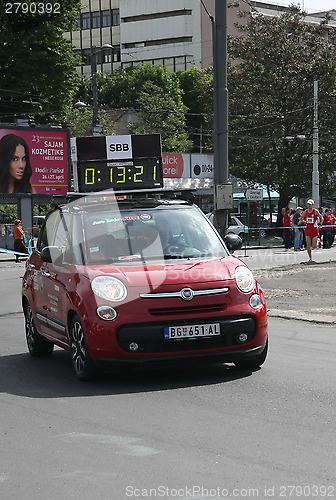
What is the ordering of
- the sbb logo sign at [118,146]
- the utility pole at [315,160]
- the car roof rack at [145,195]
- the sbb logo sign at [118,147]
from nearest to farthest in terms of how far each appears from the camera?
the car roof rack at [145,195] → the sbb logo sign at [118,146] → the sbb logo sign at [118,147] → the utility pole at [315,160]

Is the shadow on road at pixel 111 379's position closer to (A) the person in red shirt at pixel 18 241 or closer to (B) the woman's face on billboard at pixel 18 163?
(A) the person in red shirt at pixel 18 241

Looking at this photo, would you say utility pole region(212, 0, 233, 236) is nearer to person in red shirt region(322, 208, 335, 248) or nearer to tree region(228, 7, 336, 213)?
person in red shirt region(322, 208, 335, 248)

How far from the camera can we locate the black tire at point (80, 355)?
27.4ft

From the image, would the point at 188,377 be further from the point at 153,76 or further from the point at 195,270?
the point at 153,76

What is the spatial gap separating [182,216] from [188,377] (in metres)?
1.78

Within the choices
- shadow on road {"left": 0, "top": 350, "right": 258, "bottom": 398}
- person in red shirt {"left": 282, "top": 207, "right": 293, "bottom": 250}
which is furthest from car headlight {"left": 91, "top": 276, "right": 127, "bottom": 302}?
person in red shirt {"left": 282, "top": 207, "right": 293, "bottom": 250}

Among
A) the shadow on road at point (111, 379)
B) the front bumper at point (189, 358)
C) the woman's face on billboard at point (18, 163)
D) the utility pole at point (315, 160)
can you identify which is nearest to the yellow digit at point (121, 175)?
the shadow on road at point (111, 379)

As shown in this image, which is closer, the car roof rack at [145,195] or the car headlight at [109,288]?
the car headlight at [109,288]

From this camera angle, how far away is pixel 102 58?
10831 cm

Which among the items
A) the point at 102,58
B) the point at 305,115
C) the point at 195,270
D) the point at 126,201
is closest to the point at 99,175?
the point at 126,201

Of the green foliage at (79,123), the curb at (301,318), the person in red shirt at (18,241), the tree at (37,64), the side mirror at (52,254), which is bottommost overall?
the person in red shirt at (18,241)

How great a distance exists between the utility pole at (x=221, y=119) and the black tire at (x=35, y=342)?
22.2ft

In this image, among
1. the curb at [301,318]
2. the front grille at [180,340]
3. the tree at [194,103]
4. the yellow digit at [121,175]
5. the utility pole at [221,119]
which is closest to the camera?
the front grille at [180,340]

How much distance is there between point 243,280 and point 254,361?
833 millimetres
